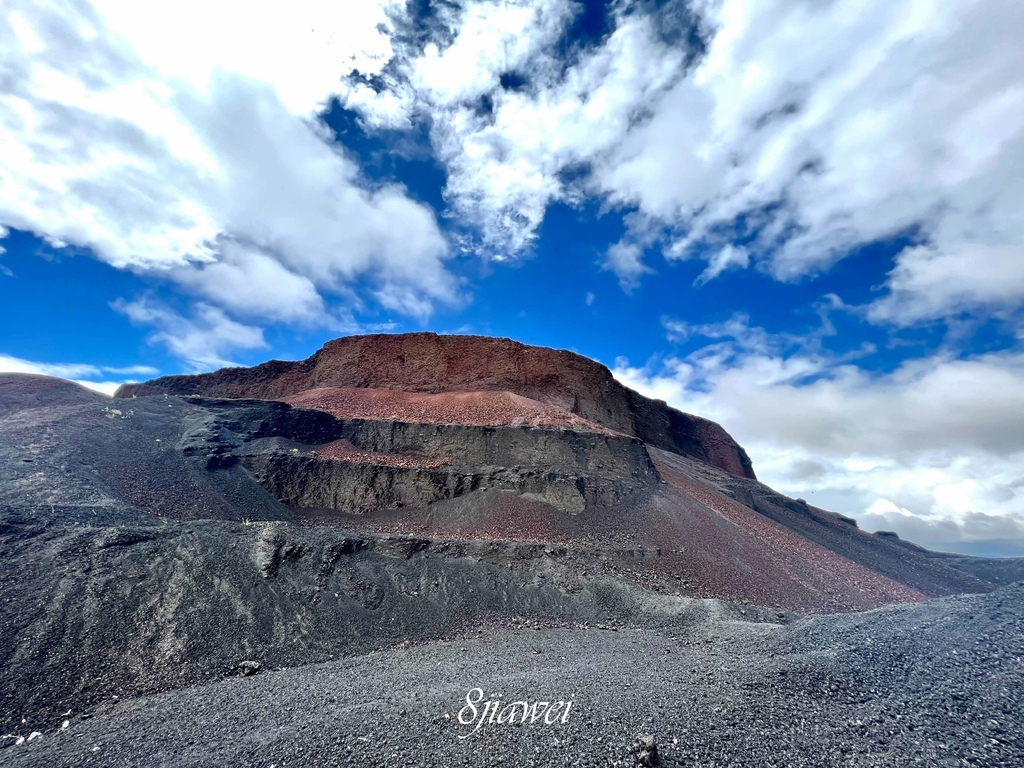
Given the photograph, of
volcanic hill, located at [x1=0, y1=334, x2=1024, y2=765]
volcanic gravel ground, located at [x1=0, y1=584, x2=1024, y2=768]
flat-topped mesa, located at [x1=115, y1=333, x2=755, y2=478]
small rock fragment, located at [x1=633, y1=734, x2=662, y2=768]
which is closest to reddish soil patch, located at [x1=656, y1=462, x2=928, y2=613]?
volcanic hill, located at [x1=0, y1=334, x2=1024, y2=765]

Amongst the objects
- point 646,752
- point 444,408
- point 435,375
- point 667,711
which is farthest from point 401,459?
point 646,752

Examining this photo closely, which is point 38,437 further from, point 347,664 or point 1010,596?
point 1010,596

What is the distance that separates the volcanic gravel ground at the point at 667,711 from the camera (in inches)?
221

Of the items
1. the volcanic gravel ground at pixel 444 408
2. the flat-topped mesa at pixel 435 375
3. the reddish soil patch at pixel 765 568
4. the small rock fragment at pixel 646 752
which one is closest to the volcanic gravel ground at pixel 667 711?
the small rock fragment at pixel 646 752

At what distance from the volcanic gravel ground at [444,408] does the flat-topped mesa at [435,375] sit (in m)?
1.34

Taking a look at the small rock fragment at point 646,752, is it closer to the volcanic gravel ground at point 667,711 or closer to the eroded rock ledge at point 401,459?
the volcanic gravel ground at point 667,711

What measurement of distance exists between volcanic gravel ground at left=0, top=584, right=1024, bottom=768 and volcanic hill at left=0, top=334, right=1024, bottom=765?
Answer: 4.74 ft

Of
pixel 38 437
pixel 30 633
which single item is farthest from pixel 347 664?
pixel 38 437

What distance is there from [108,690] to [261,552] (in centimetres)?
460

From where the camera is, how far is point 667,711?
6.46 metres

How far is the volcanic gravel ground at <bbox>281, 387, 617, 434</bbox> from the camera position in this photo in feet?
88.1

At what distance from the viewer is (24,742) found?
7059mm

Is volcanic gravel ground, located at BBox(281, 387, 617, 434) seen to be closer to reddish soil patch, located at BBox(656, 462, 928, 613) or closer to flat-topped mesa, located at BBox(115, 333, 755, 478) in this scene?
flat-topped mesa, located at BBox(115, 333, 755, 478)

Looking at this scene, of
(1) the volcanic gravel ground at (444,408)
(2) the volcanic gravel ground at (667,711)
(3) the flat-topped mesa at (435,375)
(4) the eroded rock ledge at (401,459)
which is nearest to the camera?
(2) the volcanic gravel ground at (667,711)
